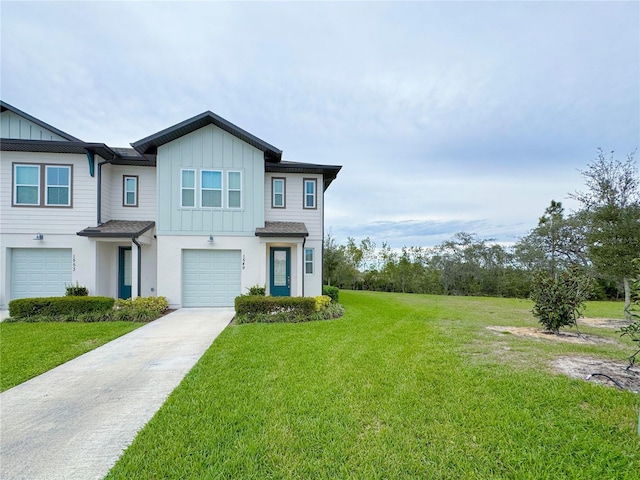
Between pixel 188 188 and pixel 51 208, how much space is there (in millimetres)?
4783


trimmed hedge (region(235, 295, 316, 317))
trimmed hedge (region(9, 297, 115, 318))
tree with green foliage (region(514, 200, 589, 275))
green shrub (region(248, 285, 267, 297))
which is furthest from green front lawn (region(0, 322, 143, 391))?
tree with green foliage (region(514, 200, 589, 275))

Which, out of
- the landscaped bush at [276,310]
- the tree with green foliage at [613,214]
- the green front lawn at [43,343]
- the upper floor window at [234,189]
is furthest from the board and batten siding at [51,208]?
the tree with green foliage at [613,214]

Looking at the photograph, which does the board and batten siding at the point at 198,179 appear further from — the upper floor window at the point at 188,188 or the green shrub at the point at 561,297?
the green shrub at the point at 561,297

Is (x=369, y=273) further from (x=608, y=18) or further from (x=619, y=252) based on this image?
(x=608, y=18)

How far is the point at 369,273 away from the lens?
86.0 ft

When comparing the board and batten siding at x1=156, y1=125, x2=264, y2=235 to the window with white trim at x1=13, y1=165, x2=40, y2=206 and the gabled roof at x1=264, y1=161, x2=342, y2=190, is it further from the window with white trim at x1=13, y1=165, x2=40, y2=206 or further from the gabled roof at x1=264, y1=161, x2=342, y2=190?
the window with white trim at x1=13, y1=165, x2=40, y2=206

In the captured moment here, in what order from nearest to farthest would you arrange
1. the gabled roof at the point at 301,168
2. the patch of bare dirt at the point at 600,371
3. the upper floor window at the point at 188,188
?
the patch of bare dirt at the point at 600,371
the upper floor window at the point at 188,188
the gabled roof at the point at 301,168

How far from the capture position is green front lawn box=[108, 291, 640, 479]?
8.68ft

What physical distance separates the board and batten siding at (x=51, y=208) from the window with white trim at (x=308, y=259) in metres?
7.89

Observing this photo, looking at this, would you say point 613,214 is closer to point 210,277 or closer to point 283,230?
point 283,230

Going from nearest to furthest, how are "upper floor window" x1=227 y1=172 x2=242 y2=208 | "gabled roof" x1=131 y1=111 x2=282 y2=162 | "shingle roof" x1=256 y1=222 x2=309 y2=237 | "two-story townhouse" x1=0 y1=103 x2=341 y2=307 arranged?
"gabled roof" x1=131 y1=111 x2=282 y2=162 → "two-story townhouse" x1=0 y1=103 x2=341 y2=307 → "shingle roof" x1=256 y1=222 x2=309 y2=237 → "upper floor window" x1=227 y1=172 x2=242 y2=208

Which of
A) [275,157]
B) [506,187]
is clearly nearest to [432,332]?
[275,157]

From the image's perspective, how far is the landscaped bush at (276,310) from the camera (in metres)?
9.09

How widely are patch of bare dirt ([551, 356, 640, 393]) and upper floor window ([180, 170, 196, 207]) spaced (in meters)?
11.4
